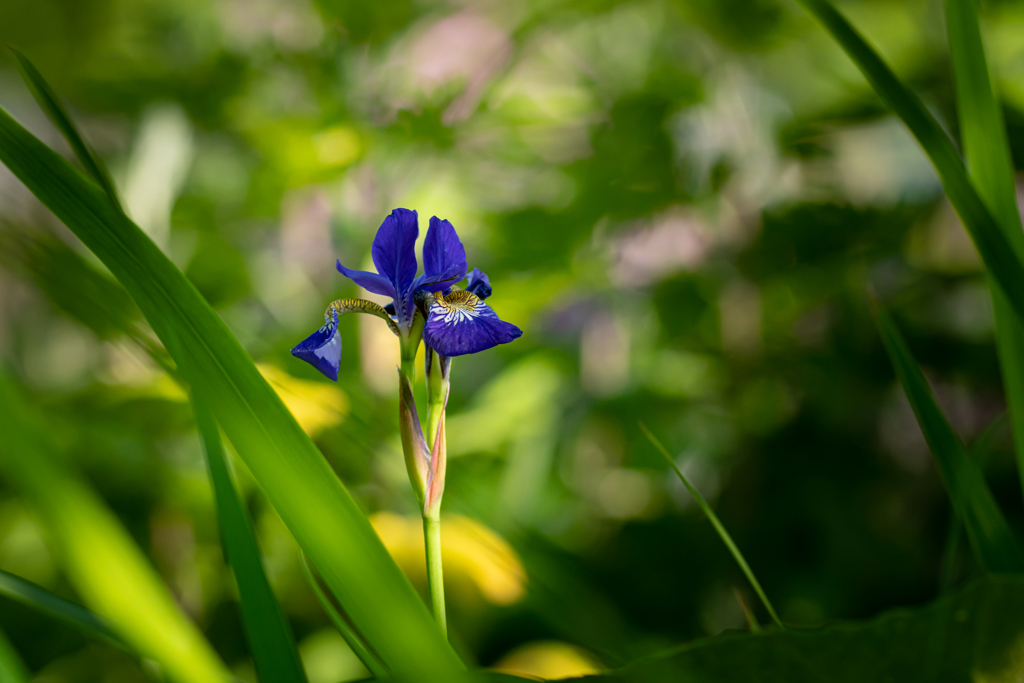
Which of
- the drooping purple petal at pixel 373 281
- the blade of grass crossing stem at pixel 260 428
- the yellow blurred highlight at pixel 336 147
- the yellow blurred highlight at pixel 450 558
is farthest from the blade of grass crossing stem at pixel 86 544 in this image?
the yellow blurred highlight at pixel 336 147

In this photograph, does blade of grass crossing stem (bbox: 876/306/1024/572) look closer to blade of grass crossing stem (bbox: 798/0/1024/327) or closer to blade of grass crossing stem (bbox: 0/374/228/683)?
blade of grass crossing stem (bbox: 798/0/1024/327)

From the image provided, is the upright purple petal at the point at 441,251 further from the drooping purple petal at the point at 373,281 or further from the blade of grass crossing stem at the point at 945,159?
the blade of grass crossing stem at the point at 945,159

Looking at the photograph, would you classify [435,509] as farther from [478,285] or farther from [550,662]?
[550,662]


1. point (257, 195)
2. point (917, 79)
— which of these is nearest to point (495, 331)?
point (257, 195)

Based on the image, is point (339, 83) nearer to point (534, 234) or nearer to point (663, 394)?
point (534, 234)

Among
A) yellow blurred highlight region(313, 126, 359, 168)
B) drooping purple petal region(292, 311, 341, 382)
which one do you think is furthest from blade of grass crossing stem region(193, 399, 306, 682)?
yellow blurred highlight region(313, 126, 359, 168)

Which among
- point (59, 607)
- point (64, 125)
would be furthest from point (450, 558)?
point (64, 125)
